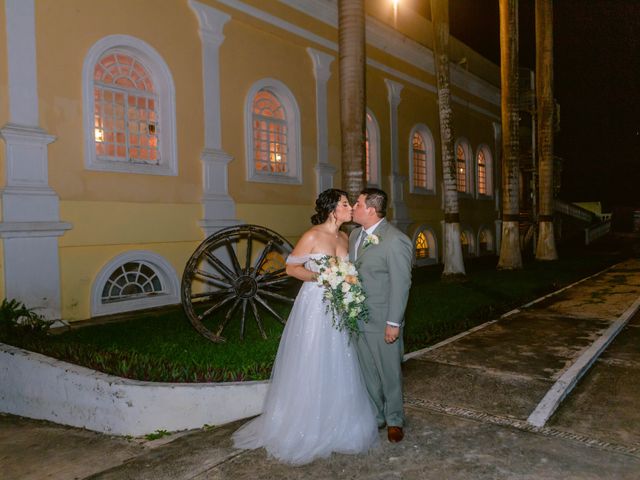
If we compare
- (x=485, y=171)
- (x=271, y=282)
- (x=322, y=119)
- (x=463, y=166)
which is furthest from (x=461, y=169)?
(x=271, y=282)

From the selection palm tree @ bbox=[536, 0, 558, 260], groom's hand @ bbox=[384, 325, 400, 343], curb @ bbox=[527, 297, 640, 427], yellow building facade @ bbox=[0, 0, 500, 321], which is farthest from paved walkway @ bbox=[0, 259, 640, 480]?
palm tree @ bbox=[536, 0, 558, 260]

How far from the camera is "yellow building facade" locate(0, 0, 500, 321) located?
8.16m

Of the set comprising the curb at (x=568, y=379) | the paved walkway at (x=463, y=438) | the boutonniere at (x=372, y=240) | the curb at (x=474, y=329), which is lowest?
the paved walkway at (x=463, y=438)

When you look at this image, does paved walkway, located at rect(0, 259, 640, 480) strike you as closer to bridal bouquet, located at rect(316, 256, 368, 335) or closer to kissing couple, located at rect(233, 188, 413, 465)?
kissing couple, located at rect(233, 188, 413, 465)

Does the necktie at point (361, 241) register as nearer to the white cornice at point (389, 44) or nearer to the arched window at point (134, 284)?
the arched window at point (134, 284)

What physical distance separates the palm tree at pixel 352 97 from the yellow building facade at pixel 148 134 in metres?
3.03

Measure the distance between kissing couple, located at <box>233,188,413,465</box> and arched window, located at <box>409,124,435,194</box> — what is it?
543 inches

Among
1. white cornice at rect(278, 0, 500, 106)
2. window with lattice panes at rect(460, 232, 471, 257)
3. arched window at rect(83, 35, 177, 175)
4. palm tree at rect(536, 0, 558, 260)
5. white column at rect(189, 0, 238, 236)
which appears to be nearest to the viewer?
arched window at rect(83, 35, 177, 175)

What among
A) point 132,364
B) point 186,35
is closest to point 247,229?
point 132,364

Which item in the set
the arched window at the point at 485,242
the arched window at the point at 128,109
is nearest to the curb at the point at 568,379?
the arched window at the point at 128,109

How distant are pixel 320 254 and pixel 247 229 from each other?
264 centimetres

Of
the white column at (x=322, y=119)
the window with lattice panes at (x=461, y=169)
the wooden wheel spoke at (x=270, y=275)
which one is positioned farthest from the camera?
the window with lattice panes at (x=461, y=169)

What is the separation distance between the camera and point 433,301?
10.2 metres

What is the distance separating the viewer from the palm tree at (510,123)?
15109mm
